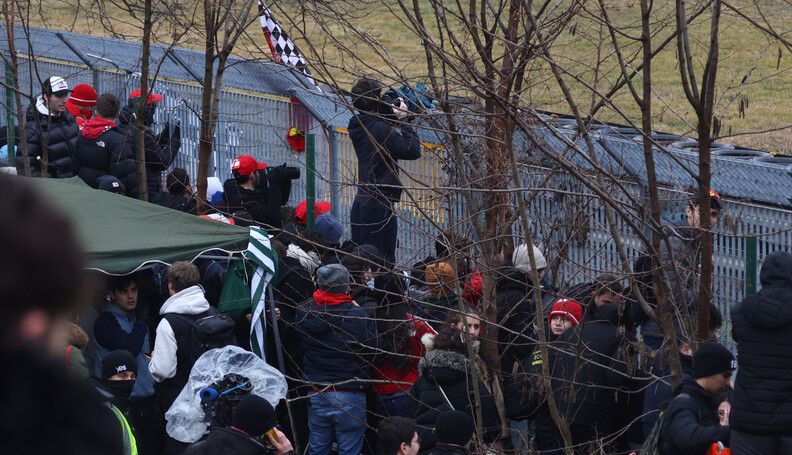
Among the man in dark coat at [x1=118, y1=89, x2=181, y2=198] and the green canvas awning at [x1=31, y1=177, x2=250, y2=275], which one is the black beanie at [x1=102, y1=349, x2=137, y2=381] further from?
the man in dark coat at [x1=118, y1=89, x2=181, y2=198]

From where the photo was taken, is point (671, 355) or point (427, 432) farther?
point (427, 432)

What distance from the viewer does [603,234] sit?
6.64m

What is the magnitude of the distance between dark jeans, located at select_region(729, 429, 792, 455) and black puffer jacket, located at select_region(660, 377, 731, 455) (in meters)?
0.09

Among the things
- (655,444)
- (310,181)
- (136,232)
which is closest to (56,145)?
(310,181)

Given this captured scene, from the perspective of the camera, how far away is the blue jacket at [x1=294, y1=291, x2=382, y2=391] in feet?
22.0

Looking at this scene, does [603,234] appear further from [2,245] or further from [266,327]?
[2,245]

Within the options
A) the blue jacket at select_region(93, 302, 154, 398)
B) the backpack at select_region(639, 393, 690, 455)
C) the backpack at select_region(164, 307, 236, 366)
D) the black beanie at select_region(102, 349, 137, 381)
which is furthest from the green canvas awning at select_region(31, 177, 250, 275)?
the backpack at select_region(639, 393, 690, 455)

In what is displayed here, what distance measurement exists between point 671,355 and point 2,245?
160 inches

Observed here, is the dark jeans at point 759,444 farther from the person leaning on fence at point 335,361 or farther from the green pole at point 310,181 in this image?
the green pole at point 310,181

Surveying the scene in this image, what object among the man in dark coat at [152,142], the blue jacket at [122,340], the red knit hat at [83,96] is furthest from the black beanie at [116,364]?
the red knit hat at [83,96]

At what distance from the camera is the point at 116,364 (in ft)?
20.9

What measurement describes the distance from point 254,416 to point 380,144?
2.61 meters

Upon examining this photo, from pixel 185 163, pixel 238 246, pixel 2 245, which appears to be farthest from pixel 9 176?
pixel 185 163

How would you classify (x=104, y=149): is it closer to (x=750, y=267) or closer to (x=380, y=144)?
(x=380, y=144)
